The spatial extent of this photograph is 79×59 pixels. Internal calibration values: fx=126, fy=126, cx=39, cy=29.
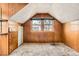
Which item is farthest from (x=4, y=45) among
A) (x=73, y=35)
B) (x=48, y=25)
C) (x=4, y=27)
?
(x=48, y=25)

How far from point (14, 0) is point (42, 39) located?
653cm

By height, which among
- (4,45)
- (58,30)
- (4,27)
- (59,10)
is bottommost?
(4,45)

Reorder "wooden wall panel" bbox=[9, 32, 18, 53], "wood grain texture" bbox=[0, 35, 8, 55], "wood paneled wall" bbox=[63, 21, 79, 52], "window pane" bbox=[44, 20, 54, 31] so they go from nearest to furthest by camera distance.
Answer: "wood grain texture" bbox=[0, 35, 8, 55]
"wooden wall panel" bbox=[9, 32, 18, 53]
"wood paneled wall" bbox=[63, 21, 79, 52]
"window pane" bbox=[44, 20, 54, 31]

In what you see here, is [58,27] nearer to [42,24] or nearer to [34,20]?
[42,24]

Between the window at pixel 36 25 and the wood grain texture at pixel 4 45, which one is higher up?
the window at pixel 36 25

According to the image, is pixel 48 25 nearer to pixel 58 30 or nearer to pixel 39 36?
pixel 58 30

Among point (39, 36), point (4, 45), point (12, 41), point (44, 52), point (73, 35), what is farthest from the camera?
point (39, 36)

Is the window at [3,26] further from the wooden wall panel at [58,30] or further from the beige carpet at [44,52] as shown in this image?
the wooden wall panel at [58,30]

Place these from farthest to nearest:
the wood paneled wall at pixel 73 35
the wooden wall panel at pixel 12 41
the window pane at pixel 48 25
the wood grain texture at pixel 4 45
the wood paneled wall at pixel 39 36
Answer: the window pane at pixel 48 25
the wood paneled wall at pixel 39 36
the wood paneled wall at pixel 73 35
the wooden wall panel at pixel 12 41
the wood grain texture at pixel 4 45

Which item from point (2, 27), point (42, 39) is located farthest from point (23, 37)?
point (2, 27)

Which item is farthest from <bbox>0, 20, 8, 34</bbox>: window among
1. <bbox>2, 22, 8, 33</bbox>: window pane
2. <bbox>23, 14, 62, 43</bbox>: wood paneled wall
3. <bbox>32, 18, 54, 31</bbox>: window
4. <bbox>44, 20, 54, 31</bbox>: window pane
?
<bbox>44, 20, 54, 31</bbox>: window pane

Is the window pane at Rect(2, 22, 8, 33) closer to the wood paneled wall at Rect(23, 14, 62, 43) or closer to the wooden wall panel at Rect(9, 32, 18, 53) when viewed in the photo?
the wooden wall panel at Rect(9, 32, 18, 53)

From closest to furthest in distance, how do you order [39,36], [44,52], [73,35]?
[44,52], [73,35], [39,36]

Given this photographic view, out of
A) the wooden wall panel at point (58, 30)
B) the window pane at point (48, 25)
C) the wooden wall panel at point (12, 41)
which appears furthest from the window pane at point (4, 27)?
the wooden wall panel at point (58, 30)
